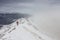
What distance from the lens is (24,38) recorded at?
1387 centimetres

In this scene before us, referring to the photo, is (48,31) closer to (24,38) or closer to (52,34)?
(52,34)

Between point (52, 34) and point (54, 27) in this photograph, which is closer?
point (52, 34)

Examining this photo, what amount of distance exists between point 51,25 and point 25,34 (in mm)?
5093

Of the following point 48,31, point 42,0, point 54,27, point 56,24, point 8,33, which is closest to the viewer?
point 8,33

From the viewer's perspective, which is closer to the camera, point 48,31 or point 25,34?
point 25,34

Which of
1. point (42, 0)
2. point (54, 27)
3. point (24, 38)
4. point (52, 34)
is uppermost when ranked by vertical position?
point (42, 0)

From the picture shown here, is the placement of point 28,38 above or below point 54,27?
below

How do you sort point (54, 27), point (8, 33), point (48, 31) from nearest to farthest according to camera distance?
point (8, 33)
point (48, 31)
point (54, 27)

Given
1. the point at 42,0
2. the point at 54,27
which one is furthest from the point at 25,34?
the point at 42,0

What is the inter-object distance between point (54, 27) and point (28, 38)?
16.5ft

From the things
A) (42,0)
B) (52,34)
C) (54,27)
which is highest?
(42,0)

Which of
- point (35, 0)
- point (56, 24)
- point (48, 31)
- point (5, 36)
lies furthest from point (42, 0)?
point (5, 36)

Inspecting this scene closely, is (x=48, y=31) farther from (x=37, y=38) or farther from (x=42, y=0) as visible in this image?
(x=42, y=0)

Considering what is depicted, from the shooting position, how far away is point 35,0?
40562mm
